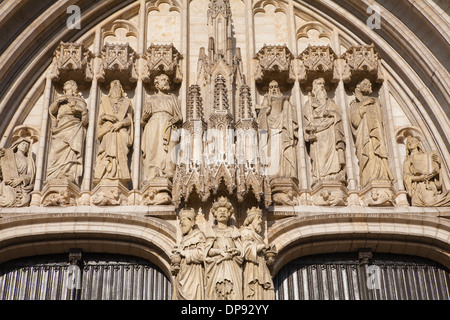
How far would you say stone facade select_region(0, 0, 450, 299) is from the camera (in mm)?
13516

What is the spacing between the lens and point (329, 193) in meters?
14.2

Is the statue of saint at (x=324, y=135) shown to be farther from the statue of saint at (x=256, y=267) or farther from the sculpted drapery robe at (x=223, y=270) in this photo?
the sculpted drapery robe at (x=223, y=270)

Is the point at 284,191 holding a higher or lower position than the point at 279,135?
lower

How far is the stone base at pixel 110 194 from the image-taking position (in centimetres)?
1394

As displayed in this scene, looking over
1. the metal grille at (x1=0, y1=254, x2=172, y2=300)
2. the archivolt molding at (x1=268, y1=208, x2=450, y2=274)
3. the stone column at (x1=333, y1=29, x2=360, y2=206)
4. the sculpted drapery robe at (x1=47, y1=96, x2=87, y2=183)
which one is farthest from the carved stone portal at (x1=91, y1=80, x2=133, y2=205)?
the stone column at (x1=333, y1=29, x2=360, y2=206)

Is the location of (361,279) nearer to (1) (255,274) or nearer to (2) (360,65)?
(1) (255,274)

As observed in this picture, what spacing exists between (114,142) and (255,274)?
3645 mm

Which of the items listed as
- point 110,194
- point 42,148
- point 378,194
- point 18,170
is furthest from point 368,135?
point 18,170

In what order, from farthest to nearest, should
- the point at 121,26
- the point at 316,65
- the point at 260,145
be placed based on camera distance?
1. the point at 121,26
2. the point at 316,65
3. the point at 260,145

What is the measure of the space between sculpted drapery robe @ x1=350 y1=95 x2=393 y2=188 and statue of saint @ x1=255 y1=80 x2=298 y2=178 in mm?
1056

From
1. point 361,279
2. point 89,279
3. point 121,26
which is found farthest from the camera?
point 121,26

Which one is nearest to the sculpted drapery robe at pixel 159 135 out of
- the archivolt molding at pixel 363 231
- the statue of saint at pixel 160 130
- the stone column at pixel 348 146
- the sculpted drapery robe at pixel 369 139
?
the statue of saint at pixel 160 130

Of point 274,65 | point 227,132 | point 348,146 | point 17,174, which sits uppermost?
point 274,65

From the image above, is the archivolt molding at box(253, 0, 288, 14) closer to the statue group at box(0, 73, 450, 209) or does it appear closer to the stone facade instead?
the stone facade
